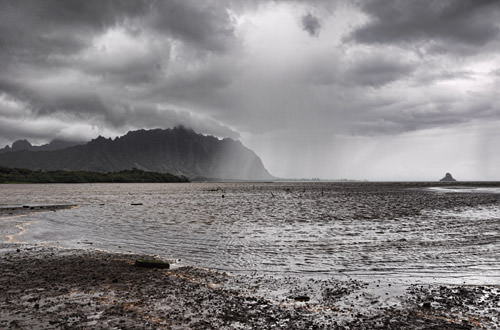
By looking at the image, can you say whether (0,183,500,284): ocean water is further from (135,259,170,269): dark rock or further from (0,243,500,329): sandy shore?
(0,243,500,329): sandy shore

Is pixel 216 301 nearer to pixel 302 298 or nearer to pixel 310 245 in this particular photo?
pixel 302 298

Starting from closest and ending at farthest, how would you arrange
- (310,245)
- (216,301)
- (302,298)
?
1. (216,301)
2. (302,298)
3. (310,245)

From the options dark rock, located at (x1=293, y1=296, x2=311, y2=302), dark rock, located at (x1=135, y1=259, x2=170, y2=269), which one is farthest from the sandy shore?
dark rock, located at (x1=135, y1=259, x2=170, y2=269)

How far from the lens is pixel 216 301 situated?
12.2 m

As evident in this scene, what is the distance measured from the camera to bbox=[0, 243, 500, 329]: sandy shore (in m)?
10.0

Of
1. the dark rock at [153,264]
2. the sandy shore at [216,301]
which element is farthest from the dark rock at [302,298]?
the dark rock at [153,264]

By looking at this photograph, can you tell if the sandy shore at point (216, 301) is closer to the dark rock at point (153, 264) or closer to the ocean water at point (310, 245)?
the dark rock at point (153, 264)

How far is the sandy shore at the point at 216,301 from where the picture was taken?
1000 cm

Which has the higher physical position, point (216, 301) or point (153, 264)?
point (216, 301)

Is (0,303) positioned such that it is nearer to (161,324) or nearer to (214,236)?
(161,324)

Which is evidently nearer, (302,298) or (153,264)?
(302,298)

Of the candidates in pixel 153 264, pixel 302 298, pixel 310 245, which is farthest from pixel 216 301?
pixel 310 245

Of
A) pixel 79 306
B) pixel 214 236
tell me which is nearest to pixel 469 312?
pixel 79 306

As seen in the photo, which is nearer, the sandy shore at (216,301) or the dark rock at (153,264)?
the sandy shore at (216,301)
